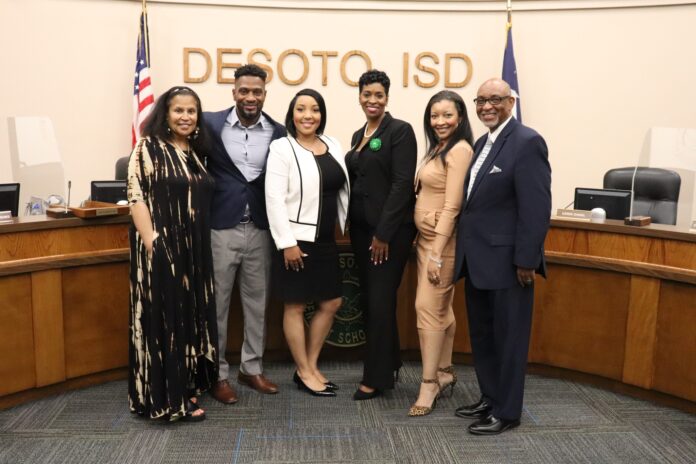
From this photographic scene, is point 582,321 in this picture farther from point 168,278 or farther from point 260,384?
point 168,278

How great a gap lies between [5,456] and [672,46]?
541 centimetres

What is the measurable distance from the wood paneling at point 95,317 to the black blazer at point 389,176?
4.28 ft

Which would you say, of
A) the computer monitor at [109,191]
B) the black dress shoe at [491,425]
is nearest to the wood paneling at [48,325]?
the computer monitor at [109,191]

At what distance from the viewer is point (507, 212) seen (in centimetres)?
251

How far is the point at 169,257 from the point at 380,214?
94 centimetres

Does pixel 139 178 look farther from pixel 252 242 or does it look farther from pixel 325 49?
pixel 325 49

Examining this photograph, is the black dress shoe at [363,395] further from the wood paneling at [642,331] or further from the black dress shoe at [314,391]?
the wood paneling at [642,331]

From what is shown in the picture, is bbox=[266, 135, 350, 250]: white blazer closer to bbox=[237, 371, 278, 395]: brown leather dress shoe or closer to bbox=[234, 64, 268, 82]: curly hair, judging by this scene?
bbox=[234, 64, 268, 82]: curly hair

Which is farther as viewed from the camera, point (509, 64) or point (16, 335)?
point (509, 64)

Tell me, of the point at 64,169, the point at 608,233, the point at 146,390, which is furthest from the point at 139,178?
the point at 64,169

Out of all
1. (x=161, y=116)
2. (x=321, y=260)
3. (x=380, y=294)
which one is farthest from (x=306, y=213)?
(x=161, y=116)

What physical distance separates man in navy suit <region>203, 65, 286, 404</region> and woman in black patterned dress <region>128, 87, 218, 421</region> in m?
0.13

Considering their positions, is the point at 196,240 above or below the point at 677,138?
below

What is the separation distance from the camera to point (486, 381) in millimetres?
2787
